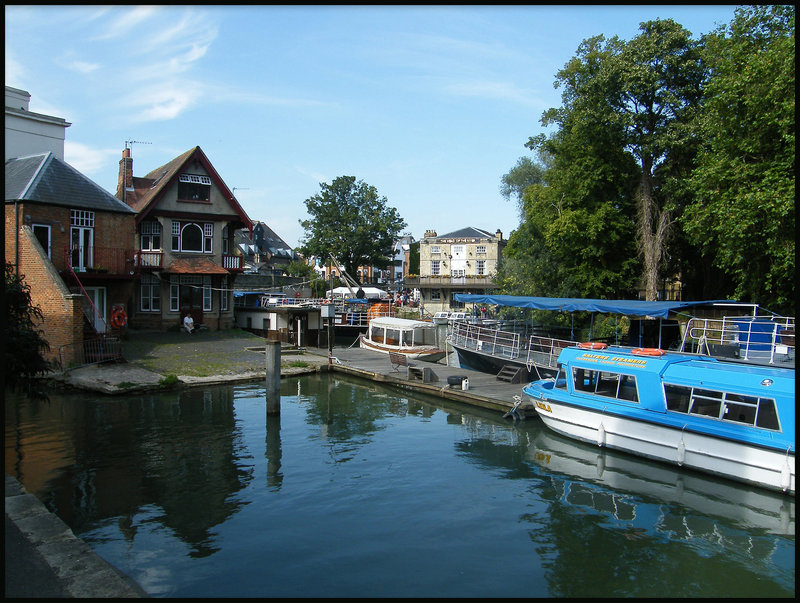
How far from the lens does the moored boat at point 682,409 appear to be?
14867 mm

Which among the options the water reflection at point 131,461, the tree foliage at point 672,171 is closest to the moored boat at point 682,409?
the tree foliage at point 672,171

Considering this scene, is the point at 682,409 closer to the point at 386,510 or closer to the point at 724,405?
the point at 724,405

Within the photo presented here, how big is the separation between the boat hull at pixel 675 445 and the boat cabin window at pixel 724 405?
0.69 meters

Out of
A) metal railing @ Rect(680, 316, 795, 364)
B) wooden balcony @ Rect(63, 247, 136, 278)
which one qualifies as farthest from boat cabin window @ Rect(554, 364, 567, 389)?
wooden balcony @ Rect(63, 247, 136, 278)

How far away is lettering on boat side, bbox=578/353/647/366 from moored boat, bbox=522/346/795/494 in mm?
30

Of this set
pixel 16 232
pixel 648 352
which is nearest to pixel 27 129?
pixel 16 232

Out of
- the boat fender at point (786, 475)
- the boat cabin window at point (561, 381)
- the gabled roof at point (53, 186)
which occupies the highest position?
the gabled roof at point (53, 186)

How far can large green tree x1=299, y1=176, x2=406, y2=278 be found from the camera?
67.9 meters

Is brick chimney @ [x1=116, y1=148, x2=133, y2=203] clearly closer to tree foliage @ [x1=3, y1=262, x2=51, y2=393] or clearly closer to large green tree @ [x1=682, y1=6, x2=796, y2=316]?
tree foliage @ [x1=3, y1=262, x2=51, y2=393]

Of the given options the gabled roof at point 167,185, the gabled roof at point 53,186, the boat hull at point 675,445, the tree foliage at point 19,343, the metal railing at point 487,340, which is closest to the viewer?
the tree foliage at point 19,343

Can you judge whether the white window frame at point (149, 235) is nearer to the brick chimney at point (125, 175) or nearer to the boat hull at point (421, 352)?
the brick chimney at point (125, 175)

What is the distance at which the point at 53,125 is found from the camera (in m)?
38.7

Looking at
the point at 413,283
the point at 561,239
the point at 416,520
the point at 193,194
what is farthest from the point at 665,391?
the point at 413,283

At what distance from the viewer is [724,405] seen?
15844 millimetres
